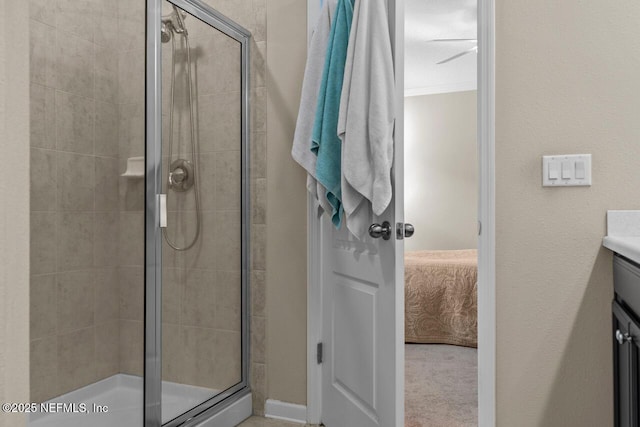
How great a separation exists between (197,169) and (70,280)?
86cm

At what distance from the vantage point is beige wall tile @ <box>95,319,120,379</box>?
2.30 metres

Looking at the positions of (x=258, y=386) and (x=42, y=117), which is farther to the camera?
(x=258, y=386)

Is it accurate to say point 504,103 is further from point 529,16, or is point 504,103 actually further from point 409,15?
point 409,15

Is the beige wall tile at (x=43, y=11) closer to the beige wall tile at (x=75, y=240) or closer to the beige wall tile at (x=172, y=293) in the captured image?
the beige wall tile at (x=75, y=240)

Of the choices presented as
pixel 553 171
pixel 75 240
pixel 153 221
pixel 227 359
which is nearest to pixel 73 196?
pixel 75 240

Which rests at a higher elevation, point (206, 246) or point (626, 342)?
point (206, 246)

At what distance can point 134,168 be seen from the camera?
209 centimetres

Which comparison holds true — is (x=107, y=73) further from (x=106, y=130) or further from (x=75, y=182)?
(x=75, y=182)

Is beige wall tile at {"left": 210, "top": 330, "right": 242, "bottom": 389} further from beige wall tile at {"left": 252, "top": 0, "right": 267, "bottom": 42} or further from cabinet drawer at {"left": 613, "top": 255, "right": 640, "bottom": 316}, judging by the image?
cabinet drawer at {"left": 613, "top": 255, "right": 640, "bottom": 316}

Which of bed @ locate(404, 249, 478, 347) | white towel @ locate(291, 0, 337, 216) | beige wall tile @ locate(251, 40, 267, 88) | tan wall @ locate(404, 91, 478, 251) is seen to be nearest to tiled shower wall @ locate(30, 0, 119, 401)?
beige wall tile @ locate(251, 40, 267, 88)

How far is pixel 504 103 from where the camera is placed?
181 centimetres

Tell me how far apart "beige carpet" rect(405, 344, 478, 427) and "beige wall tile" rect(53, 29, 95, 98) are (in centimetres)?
222

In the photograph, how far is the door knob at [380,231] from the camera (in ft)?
5.58
